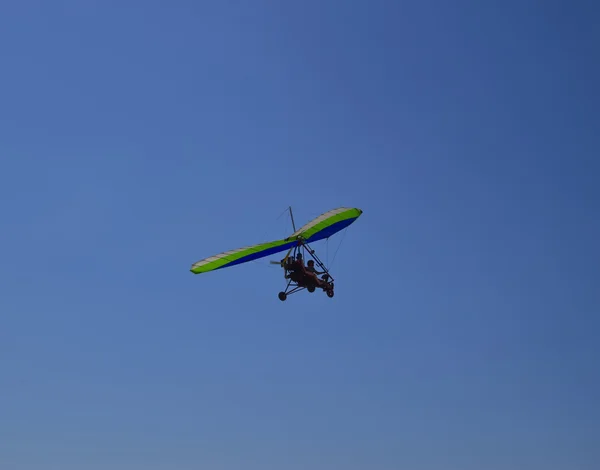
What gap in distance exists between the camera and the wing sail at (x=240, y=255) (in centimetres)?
5334

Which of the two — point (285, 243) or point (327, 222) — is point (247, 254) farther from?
point (327, 222)

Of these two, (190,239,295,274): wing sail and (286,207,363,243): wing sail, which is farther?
(286,207,363,243): wing sail

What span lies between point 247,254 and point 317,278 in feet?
14.6

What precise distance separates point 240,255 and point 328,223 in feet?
24.3

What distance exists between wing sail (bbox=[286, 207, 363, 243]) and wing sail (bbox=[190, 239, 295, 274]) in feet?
4.17

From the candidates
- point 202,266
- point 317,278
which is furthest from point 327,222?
point 202,266

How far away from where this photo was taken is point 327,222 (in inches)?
2379

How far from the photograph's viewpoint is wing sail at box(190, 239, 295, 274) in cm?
5334

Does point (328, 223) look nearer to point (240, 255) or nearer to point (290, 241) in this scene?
point (290, 241)

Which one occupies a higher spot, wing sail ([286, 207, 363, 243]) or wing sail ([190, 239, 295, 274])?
wing sail ([286, 207, 363, 243])

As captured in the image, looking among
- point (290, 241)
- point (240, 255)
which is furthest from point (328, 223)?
point (240, 255)

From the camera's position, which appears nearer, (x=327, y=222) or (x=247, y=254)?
(x=247, y=254)

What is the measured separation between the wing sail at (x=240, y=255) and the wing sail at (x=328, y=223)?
4.17 feet

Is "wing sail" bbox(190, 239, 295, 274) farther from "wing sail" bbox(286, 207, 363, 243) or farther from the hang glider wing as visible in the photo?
"wing sail" bbox(286, 207, 363, 243)
